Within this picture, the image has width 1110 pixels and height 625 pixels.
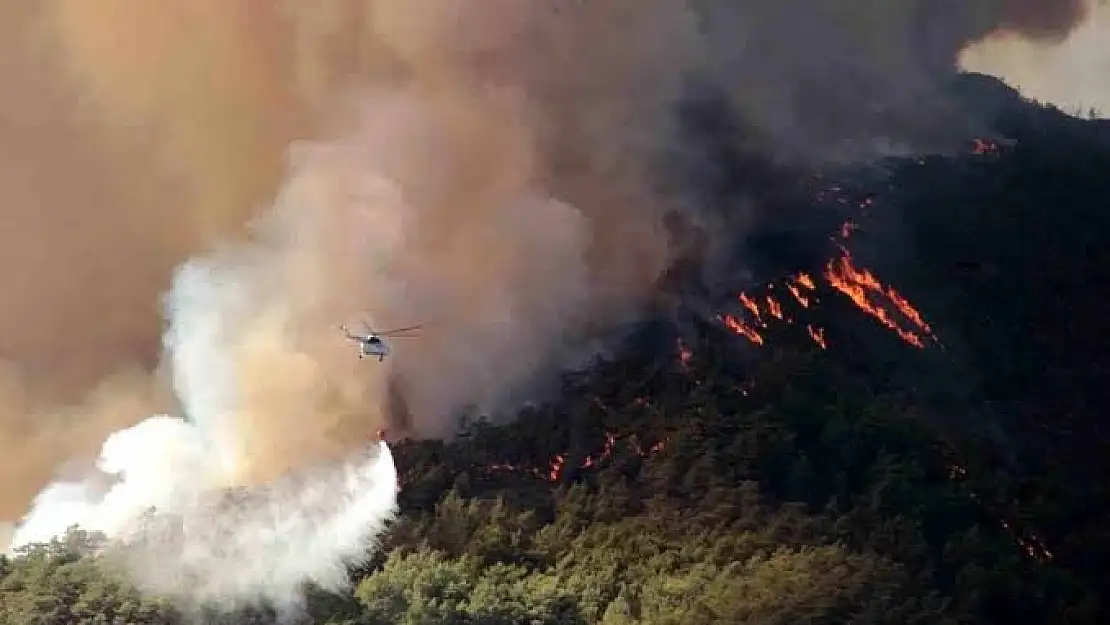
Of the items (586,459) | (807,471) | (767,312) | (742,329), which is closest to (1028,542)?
(807,471)

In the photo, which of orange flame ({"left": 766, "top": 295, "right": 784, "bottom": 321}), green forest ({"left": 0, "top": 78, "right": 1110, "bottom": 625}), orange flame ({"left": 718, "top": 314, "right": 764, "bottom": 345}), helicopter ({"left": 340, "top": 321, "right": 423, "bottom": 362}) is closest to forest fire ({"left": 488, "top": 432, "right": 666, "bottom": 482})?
green forest ({"left": 0, "top": 78, "right": 1110, "bottom": 625})

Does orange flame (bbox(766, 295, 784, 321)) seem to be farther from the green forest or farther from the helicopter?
the helicopter

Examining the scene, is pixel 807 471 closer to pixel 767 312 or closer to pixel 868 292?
pixel 767 312

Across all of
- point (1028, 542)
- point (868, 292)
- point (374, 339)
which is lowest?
point (1028, 542)

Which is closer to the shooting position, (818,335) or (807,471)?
(807,471)

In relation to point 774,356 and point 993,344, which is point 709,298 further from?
point 993,344

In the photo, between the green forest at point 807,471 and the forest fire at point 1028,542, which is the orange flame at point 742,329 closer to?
the green forest at point 807,471
